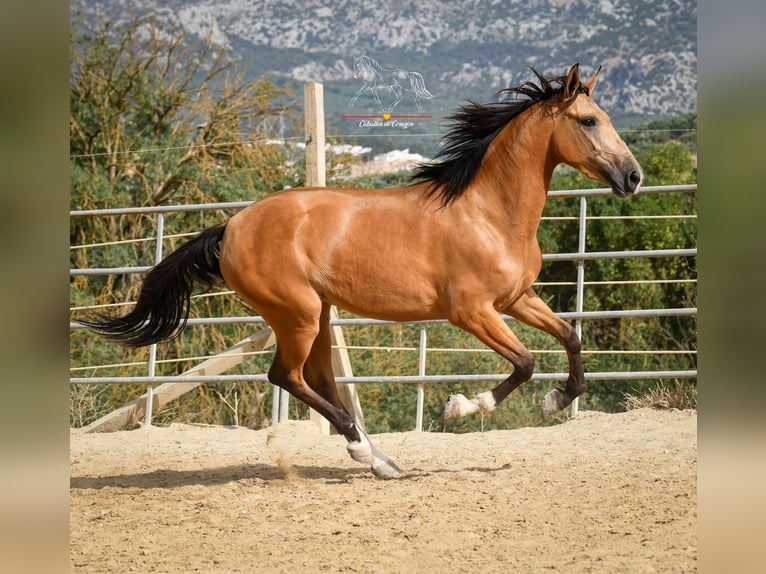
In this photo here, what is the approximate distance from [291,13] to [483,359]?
406cm

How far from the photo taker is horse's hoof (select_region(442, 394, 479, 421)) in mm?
3926

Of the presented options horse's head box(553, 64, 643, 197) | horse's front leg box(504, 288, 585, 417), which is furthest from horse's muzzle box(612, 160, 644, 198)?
horse's front leg box(504, 288, 585, 417)

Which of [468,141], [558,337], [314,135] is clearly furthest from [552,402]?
[314,135]

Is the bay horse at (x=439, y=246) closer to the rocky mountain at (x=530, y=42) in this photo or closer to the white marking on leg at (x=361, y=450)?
the white marking on leg at (x=361, y=450)

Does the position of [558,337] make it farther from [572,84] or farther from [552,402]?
[572,84]

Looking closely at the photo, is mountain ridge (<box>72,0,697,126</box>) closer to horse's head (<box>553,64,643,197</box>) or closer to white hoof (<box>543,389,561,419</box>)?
horse's head (<box>553,64,643,197</box>)

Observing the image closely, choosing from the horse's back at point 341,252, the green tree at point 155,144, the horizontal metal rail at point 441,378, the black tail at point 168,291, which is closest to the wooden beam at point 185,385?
the horizontal metal rail at point 441,378

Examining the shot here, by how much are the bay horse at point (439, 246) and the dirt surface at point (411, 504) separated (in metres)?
0.43

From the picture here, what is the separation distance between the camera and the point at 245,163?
9.02 meters

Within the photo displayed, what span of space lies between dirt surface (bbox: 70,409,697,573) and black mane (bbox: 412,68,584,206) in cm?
149

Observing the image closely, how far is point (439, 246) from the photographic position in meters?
4.17

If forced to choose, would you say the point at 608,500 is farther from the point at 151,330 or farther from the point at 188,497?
the point at 151,330
